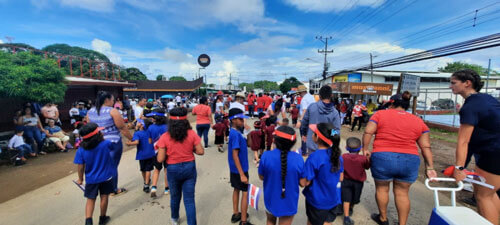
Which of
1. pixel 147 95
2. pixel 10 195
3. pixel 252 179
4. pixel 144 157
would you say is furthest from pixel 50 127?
pixel 147 95

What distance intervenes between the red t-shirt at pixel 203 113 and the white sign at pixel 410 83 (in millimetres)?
7833

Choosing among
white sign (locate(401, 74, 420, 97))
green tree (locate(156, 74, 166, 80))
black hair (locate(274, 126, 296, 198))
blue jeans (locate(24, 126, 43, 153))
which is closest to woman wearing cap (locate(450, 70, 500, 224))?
black hair (locate(274, 126, 296, 198))

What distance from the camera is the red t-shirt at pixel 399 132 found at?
2447 millimetres

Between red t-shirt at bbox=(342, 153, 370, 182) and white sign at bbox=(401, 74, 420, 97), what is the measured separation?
758cm

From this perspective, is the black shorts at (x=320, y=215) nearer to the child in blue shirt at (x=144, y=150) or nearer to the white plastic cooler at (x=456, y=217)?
the white plastic cooler at (x=456, y=217)

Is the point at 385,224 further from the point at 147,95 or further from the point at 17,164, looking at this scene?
the point at 147,95

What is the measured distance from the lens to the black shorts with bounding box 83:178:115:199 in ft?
8.86

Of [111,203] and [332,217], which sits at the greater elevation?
[332,217]

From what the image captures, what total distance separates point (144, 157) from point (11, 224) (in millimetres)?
1848

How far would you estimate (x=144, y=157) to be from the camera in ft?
12.0

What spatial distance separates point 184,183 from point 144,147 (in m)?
1.55

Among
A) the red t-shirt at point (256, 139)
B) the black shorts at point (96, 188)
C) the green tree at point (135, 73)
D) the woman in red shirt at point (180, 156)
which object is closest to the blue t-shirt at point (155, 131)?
the black shorts at point (96, 188)

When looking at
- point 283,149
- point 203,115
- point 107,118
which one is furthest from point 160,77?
point 283,149

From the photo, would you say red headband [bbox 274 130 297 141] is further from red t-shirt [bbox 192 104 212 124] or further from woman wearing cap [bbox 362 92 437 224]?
red t-shirt [bbox 192 104 212 124]
